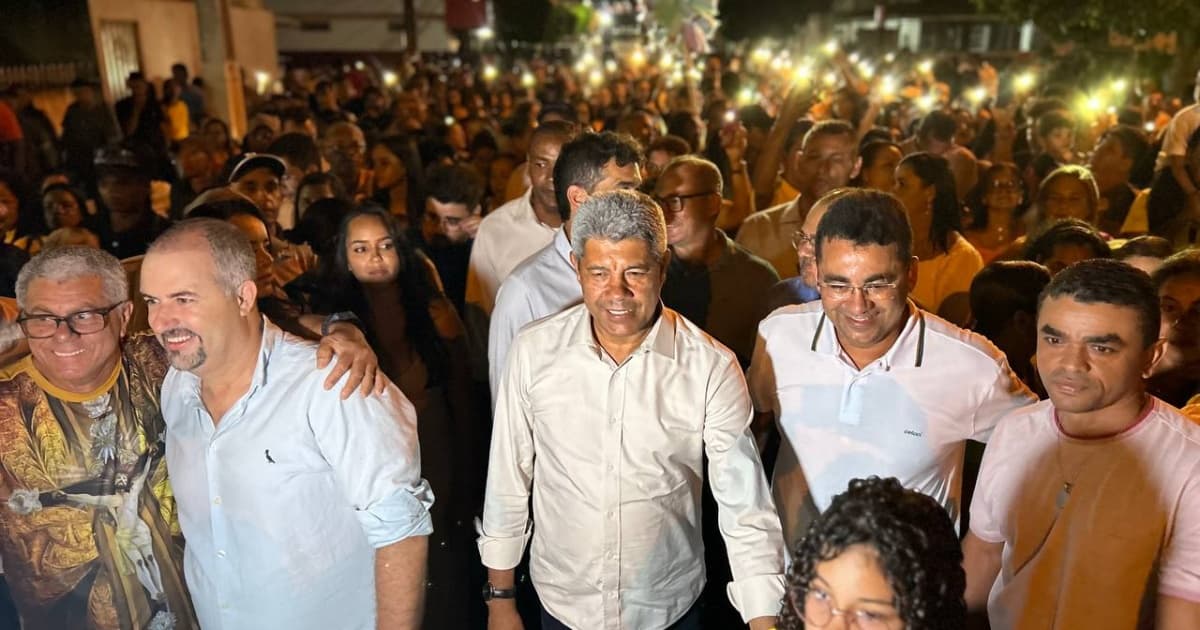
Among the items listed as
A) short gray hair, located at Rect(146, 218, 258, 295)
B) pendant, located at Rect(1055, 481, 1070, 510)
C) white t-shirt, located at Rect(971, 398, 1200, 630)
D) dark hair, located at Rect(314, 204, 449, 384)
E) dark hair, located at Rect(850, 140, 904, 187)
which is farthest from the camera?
dark hair, located at Rect(850, 140, 904, 187)

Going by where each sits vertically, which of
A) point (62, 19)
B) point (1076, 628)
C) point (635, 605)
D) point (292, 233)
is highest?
point (62, 19)

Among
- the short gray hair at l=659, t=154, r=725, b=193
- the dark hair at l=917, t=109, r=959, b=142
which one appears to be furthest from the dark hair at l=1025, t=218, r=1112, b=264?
the dark hair at l=917, t=109, r=959, b=142

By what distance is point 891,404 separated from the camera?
2844 mm

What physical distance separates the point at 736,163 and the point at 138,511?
233 inches

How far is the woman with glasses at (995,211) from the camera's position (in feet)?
18.9

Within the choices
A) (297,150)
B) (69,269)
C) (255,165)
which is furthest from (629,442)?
(297,150)

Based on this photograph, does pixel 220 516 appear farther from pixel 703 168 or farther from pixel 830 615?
pixel 703 168

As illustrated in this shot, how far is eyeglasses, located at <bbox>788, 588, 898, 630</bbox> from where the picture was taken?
5.40 ft

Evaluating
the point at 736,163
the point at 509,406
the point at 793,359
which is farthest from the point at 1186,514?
the point at 736,163

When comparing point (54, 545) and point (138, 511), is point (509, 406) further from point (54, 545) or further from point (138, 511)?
point (54, 545)

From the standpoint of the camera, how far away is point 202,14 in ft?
59.6

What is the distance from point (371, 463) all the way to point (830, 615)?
52.8 inches

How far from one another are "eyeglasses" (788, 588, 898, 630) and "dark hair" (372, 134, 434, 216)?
5.72 m

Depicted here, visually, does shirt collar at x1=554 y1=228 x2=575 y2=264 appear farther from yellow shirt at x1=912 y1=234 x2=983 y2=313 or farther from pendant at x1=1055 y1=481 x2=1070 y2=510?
pendant at x1=1055 y1=481 x2=1070 y2=510
